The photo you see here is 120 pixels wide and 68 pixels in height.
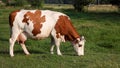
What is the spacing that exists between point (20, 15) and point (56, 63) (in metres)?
2.85

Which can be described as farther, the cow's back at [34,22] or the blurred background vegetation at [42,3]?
the blurred background vegetation at [42,3]

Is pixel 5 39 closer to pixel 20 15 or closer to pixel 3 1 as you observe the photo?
pixel 20 15

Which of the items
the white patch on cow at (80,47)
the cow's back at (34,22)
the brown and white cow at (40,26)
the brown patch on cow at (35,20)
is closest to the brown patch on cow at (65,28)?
the brown and white cow at (40,26)

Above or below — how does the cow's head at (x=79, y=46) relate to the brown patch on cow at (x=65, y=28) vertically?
below

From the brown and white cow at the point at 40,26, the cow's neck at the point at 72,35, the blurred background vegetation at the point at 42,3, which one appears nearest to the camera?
the brown and white cow at the point at 40,26

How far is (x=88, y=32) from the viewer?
2134 cm


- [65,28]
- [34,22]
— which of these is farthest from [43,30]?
[65,28]

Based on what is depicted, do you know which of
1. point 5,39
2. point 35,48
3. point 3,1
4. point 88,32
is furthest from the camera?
point 3,1

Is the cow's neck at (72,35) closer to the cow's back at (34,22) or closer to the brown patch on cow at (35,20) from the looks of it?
the cow's back at (34,22)

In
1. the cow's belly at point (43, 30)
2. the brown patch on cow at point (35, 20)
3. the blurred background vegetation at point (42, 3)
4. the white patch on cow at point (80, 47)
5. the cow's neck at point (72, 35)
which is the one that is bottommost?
the blurred background vegetation at point (42, 3)

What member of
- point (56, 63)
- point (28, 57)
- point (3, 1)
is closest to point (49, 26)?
point (28, 57)

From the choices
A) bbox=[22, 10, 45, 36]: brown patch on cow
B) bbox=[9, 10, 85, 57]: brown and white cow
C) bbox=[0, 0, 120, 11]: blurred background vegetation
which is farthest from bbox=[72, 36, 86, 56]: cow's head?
bbox=[0, 0, 120, 11]: blurred background vegetation

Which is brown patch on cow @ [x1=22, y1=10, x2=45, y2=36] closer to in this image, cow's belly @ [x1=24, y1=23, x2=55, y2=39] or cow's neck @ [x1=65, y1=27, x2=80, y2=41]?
cow's belly @ [x1=24, y1=23, x2=55, y2=39]

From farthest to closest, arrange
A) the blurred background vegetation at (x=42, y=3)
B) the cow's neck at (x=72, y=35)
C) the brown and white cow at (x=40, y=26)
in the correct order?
1. the blurred background vegetation at (x=42, y=3)
2. the cow's neck at (x=72, y=35)
3. the brown and white cow at (x=40, y=26)
